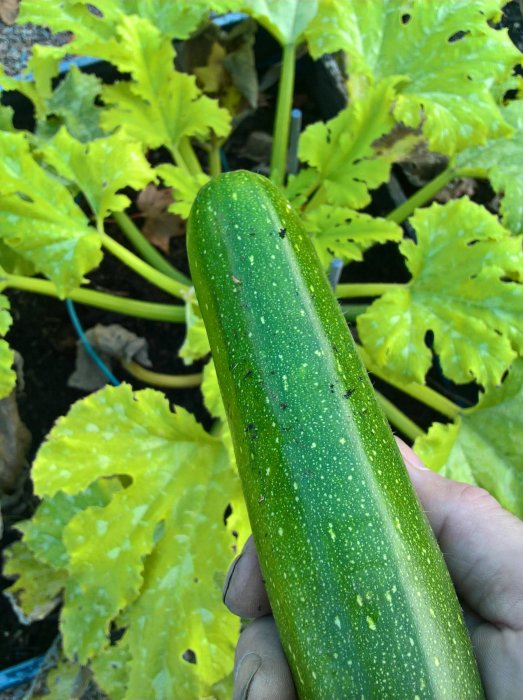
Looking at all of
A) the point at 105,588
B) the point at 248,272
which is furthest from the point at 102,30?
the point at 105,588

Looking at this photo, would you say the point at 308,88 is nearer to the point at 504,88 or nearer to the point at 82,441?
the point at 504,88

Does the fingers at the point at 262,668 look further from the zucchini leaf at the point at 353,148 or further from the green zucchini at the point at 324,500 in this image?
the zucchini leaf at the point at 353,148

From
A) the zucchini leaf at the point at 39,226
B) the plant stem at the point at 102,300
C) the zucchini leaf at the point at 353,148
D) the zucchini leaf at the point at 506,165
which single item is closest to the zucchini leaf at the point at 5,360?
the zucchini leaf at the point at 39,226

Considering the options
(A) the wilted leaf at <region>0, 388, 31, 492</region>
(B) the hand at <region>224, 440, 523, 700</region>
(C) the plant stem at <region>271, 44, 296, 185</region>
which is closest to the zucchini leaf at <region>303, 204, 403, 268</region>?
(C) the plant stem at <region>271, 44, 296, 185</region>

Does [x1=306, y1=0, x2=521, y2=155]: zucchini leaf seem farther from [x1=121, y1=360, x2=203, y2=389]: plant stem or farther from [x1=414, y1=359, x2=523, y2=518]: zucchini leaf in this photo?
[x1=121, y1=360, x2=203, y2=389]: plant stem

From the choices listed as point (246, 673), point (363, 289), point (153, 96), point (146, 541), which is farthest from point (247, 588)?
point (153, 96)

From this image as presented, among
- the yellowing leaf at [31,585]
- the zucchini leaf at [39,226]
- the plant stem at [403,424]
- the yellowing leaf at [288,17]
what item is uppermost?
the yellowing leaf at [288,17]

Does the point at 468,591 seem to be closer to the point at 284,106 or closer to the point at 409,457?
the point at 409,457
